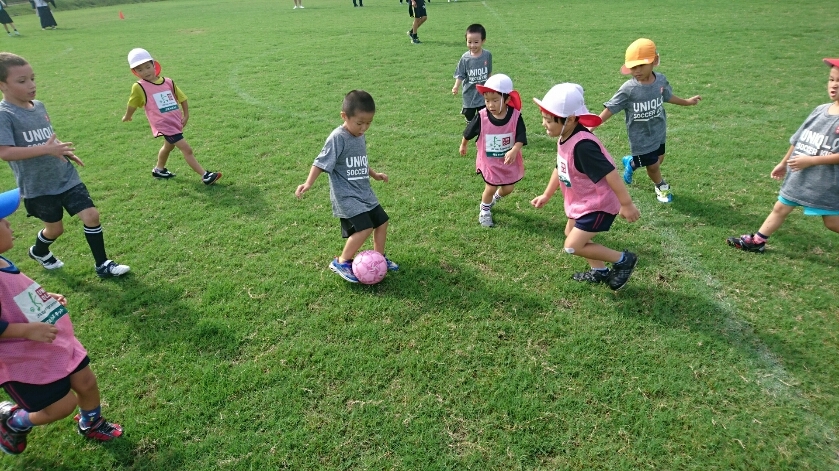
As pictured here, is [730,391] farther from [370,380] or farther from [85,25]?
[85,25]

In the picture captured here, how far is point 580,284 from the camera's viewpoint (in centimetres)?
442

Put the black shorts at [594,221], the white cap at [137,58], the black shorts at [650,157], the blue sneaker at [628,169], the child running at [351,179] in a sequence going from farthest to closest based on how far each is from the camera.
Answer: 1. the blue sneaker at [628,169]
2. the white cap at [137,58]
3. the black shorts at [650,157]
4. the child running at [351,179]
5. the black shorts at [594,221]

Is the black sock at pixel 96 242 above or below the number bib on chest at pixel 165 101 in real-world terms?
below

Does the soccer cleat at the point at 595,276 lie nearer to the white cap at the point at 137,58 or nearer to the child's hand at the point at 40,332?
the child's hand at the point at 40,332

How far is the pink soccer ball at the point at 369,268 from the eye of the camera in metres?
4.39

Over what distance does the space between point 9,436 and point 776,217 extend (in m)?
6.27

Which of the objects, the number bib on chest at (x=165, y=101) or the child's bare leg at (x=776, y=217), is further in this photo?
the number bib on chest at (x=165, y=101)

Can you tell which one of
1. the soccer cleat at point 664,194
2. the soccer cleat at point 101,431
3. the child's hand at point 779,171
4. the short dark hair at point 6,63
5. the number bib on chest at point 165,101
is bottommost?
the soccer cleat at point 101,431

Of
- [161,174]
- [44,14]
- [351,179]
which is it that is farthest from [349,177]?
[44,14]

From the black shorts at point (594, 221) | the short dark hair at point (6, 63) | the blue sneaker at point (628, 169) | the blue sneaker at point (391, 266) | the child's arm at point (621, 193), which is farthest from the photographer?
the blue sneaker at point (628, 169)

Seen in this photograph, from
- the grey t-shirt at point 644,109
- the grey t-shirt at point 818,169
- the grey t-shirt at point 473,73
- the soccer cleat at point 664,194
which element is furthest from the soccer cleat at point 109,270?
the grey t-shirt at point 818,169

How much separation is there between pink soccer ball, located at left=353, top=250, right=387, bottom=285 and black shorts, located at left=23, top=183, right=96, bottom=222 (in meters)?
2.65

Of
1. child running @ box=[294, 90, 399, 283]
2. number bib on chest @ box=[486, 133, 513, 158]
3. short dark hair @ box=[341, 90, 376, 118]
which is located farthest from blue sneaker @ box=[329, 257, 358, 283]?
number bib on chest @ box=[486, 133, 513, 158]

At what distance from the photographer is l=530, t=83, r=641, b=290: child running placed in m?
3.77
